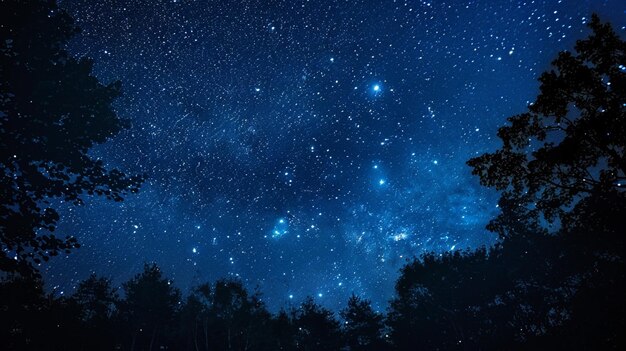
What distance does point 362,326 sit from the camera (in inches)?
1900

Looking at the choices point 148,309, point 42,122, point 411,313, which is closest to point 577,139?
point 42,122

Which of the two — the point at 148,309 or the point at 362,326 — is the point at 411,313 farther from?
the point at 148,309

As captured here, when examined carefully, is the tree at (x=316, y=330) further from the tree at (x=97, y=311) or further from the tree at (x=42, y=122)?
the tree at (x=42, y=122)

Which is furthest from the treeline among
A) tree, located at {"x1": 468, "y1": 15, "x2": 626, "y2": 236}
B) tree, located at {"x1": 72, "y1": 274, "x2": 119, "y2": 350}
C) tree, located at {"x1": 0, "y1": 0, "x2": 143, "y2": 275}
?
tree, located at {"x1": 0, "y1": 0, "x2": 143, "y2": 275}

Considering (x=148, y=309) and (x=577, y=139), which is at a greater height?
(x=148, y=309)

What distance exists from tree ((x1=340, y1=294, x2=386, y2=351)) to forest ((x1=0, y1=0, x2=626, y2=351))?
196 millimetres

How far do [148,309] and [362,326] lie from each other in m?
30.1

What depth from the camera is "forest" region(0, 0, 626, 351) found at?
945 cm

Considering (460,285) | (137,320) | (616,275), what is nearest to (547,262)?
(616,275)

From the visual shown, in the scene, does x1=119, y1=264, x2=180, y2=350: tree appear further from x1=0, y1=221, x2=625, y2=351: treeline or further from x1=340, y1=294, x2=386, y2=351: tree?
x1=340, y1=294, x2=386, y2=351: tree

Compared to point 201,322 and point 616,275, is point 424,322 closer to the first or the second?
point 616,275

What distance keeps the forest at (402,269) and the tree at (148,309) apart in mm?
180

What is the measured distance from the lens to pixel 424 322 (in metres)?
43.0

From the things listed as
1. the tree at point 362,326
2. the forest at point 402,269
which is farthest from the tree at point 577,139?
the tree at point 362,326
